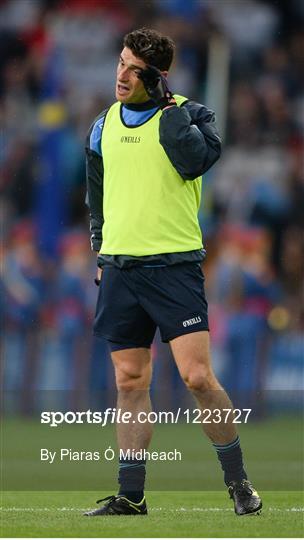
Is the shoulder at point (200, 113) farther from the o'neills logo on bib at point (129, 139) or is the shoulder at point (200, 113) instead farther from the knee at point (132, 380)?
the knee at point (132, 380)

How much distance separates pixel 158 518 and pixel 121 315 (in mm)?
957

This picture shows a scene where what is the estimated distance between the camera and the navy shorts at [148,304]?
668cm

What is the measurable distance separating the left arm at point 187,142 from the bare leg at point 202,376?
2.48 feet

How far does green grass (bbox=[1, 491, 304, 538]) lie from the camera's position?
6.13 metres

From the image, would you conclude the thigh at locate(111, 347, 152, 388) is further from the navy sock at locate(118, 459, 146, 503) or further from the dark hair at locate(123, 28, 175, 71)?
the dark hair at locate(123, 28, 175, 71)

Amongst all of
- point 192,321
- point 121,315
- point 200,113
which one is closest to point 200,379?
point 192,321

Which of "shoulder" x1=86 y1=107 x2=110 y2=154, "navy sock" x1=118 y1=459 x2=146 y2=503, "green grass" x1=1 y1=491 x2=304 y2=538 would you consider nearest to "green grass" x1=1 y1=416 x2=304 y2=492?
"green grass" x1=1 y1=491 x2=304 y2=538

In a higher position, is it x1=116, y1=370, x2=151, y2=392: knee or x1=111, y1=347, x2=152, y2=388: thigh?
x1=111, y1=347, x2=152, y2=388: thigh

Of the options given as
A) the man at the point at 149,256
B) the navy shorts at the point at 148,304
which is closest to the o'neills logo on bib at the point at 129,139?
the man at the point at 149,256

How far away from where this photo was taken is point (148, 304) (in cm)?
675

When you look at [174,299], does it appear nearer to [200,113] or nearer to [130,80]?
[200,113]

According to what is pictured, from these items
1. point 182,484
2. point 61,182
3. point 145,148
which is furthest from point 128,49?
point 61,182

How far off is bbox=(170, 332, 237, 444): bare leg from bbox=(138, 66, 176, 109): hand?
1075 millimetres

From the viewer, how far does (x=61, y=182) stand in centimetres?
1691
